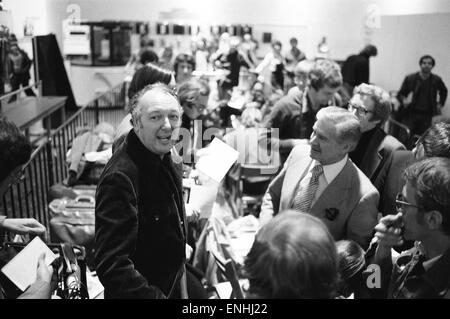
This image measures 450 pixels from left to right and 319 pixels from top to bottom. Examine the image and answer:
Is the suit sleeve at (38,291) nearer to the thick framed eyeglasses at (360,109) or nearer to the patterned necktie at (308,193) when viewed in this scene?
the patterned necktie at (308,193)

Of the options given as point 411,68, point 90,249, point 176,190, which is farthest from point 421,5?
point 90,249

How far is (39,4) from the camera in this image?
384 centimetres

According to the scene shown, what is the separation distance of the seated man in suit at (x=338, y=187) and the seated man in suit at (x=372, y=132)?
491 mm

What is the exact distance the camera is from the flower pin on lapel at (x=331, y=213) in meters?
2.08

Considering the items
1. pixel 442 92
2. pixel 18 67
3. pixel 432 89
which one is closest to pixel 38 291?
pixel 442 92

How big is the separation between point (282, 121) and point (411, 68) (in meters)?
1.55

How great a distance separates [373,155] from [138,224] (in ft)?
5.08

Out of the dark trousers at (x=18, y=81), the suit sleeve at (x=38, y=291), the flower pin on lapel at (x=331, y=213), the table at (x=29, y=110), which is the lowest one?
the table at (x=29, y=110)

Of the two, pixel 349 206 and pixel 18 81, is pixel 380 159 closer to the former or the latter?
pixel 349 206

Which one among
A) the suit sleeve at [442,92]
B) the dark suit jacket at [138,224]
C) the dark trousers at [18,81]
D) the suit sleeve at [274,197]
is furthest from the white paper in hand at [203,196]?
the dark trousers at [18,81]

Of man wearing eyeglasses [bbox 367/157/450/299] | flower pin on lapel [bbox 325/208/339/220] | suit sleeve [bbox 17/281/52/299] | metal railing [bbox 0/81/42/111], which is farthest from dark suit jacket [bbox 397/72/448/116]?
metal railing [bbox 0/81/42/111]

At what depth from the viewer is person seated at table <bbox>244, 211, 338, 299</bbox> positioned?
1050 millimetres

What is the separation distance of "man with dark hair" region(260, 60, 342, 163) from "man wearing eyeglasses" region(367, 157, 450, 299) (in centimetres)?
164

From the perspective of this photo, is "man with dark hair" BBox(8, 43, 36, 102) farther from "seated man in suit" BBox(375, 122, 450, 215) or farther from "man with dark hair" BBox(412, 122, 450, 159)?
"man with dark hair" BBox(412, 122, 450, 159)
